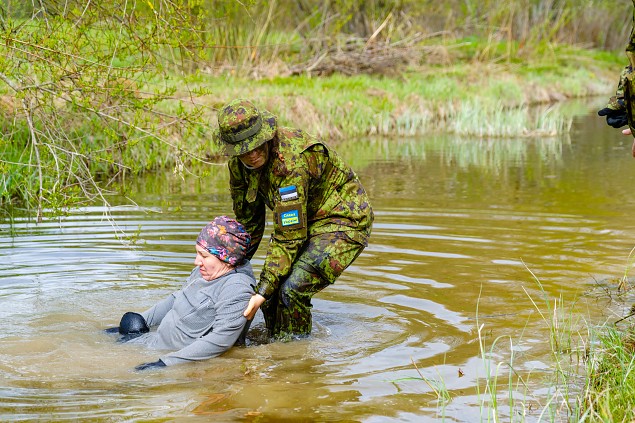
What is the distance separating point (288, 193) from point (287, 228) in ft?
0.80

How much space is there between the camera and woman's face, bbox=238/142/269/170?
565 centimetres

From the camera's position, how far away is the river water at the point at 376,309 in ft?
16.6

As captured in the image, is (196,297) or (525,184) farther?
(525,184)

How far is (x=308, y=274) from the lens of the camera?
6043mm

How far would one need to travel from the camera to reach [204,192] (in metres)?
12.7

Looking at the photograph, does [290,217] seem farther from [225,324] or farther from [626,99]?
[626,99]

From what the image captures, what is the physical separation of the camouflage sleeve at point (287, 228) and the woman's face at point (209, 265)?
342 mm

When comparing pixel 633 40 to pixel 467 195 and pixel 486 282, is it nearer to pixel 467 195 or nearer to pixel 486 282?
pixel 486 282

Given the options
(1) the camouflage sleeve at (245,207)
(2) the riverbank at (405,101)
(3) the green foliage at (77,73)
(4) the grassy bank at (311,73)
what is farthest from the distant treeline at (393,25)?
(1) the camouflage sleeve at (245,207)

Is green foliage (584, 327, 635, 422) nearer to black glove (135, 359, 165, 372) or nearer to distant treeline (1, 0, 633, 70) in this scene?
black glove (135, 359, 165, 372)

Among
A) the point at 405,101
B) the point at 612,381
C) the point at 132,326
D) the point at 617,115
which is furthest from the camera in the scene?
the point at 405,101

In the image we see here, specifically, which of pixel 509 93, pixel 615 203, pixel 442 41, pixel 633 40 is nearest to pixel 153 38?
pixel 633 40

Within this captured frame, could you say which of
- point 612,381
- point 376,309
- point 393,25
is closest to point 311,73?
point 393,25

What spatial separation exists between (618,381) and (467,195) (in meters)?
7.71
